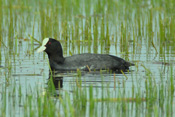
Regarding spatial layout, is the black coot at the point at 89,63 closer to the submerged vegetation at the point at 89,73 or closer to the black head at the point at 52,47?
the black head at the point at 52,47

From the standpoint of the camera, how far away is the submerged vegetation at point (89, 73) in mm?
6555

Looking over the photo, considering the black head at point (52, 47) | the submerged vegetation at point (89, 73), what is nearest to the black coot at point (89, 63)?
the black head at point (52, 47)

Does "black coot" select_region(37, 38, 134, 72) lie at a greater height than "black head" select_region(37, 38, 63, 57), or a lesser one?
lesser

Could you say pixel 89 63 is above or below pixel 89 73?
above

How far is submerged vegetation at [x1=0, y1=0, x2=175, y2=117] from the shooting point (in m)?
6.55

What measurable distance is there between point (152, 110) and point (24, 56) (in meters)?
6.05

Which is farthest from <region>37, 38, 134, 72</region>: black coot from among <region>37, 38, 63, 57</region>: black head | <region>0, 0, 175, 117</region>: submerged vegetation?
<region>0, 0, 175, 117</region>: submerged vegetation

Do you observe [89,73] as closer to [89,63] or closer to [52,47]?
[89,63]

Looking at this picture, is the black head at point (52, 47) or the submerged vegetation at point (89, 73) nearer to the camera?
the submerged vegetation at point (89, 73)

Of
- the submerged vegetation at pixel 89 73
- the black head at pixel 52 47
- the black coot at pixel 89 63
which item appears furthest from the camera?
the black head at pixel 52 47

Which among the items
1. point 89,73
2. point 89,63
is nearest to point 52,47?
point 89,63

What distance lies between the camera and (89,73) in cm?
1043

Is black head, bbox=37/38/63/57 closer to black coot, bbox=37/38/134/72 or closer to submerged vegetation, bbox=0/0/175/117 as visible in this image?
black coot, bbox=37/38/134/72

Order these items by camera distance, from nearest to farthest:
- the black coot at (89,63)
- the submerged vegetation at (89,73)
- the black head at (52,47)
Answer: the submerged vegetation at (89,73)
the black coot at (89,63)
the black head at (52,47)
